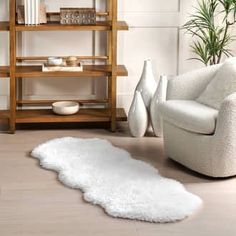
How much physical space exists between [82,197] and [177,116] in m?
0.88

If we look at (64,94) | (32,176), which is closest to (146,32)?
(64,94)

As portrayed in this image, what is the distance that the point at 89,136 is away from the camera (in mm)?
5090

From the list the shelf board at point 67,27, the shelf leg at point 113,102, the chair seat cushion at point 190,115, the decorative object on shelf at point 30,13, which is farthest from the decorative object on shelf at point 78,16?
the chair seat cushion at point 190,115

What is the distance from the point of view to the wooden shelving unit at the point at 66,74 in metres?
4.97

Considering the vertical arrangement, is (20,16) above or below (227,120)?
above

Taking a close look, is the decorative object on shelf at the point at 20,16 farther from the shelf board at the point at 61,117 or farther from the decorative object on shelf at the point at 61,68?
the shelf board at the point at 61,117

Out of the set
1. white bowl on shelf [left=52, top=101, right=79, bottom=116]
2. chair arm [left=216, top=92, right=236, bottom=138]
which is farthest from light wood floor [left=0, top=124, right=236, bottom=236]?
white bowl on shelf [left=52, top=101, right=79, bottom=116]

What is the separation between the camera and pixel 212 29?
5.25 m

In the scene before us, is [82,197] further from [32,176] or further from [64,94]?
[64,94]

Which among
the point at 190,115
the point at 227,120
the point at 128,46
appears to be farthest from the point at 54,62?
the point at 227,120

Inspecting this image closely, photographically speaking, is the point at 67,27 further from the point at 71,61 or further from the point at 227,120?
the point at 227,120

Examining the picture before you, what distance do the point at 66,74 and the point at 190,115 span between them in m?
1.30

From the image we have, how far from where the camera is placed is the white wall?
5.38 meters

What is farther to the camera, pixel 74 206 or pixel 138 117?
pixel 138 117
